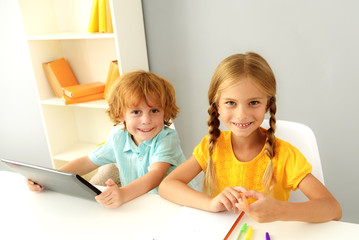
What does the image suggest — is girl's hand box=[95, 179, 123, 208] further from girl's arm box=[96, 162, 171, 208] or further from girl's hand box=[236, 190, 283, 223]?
girl's hand box=[236, 190, 283, 223]

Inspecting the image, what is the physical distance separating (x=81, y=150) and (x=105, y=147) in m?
1.32

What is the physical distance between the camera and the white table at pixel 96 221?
0.97 m

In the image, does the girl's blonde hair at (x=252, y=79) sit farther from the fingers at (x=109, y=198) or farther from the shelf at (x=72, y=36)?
the shelf at (x=72, y=36)

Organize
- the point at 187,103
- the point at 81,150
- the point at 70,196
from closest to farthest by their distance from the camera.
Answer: the point at 70,196, the point at 187,103, the point at 81,150

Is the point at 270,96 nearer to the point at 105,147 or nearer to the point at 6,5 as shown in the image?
the point at 105,147

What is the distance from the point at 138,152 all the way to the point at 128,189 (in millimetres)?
370

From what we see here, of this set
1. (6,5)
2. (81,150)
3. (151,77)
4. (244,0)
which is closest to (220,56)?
(244,0)

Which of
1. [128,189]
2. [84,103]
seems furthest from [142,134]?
[84,103]

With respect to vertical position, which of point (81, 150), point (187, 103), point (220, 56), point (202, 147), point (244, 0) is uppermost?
point (244, 0)

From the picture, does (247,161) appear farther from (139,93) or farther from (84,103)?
(84,103)

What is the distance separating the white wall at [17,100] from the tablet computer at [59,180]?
208 cm

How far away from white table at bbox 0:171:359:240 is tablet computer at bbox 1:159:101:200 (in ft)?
0.12

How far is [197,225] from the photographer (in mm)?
1022

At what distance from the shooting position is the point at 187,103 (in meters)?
2.57
